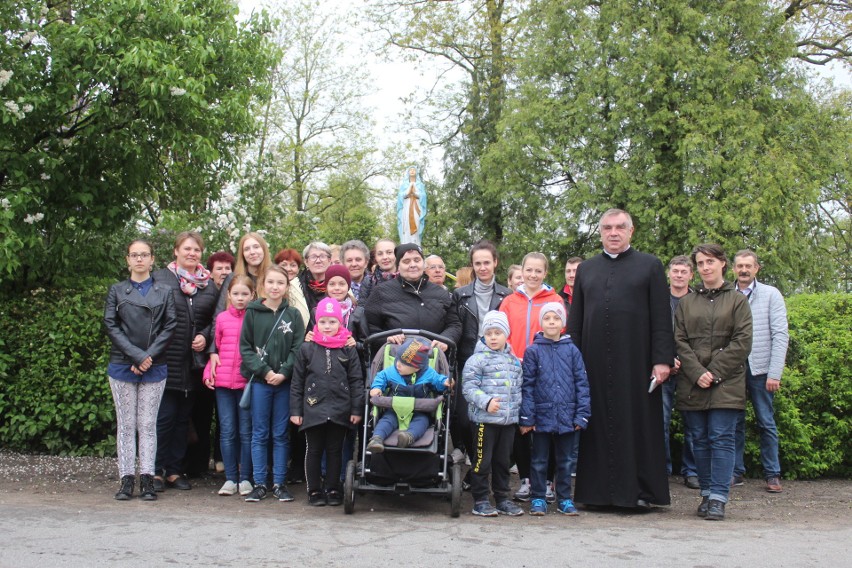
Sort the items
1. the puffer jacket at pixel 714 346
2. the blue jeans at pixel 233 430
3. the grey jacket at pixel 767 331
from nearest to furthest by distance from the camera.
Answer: the puffer jacket at pixel 714 346
the blue jeans at pixel 233 430
the grey jacket at pixel 767 331

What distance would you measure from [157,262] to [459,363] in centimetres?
654

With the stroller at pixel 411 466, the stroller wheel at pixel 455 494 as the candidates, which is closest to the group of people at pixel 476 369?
the stroller at pixel 411 466

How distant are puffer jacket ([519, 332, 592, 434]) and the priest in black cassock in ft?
0.81

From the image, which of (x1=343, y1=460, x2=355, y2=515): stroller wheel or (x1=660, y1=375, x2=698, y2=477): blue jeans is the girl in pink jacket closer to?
(x1=343, y1=460, x2=355, y2=515): stroller wheel

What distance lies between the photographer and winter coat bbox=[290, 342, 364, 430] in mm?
6504

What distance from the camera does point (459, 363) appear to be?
7.47 m

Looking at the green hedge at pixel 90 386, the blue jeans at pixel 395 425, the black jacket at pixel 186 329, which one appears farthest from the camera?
the green hedge at pixel 90 386

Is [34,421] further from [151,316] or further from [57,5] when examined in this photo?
[57,5]

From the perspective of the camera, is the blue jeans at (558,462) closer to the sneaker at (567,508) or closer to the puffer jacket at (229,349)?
the sneaker at (567,508)

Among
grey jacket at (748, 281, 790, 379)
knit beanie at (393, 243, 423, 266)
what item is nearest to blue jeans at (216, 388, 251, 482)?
knit beanie at (393, 243, 423, 266)

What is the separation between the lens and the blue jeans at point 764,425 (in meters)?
7.65

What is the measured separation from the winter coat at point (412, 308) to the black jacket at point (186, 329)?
153 cm

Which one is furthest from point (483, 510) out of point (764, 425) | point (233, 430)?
point (764, 425)

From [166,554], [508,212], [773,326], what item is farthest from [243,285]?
[508,212]
